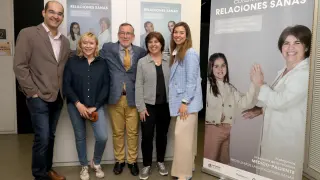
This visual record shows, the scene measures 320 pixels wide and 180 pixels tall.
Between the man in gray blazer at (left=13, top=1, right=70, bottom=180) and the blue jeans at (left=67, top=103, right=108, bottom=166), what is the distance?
0.28 m

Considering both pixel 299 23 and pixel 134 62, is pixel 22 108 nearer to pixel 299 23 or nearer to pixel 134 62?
pixel 134 62

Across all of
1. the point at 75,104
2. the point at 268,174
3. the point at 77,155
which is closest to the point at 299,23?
the point at 268,174

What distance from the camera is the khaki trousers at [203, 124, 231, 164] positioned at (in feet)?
10.00

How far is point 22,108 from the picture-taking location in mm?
4957

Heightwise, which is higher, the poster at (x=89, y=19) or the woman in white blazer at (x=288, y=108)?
the poster at (x=89, y=19)

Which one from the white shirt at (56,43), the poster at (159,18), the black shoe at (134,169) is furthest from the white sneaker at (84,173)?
the poster at (159,18)

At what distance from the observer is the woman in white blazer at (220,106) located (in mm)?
2977

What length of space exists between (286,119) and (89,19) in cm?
238

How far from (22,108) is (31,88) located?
99.9 inches

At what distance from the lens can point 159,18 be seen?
346 cm

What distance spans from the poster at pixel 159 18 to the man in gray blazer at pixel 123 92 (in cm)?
32

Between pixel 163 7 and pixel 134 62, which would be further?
pixel 163 7

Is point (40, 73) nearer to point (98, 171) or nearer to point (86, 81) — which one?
point (86, 81)

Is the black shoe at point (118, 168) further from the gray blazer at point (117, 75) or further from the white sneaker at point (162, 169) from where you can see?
the gray blazer at point (117, 75)
